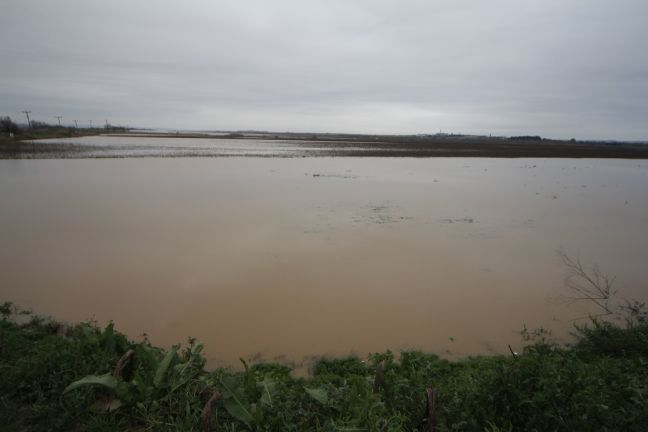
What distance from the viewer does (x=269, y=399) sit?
8.86 ft

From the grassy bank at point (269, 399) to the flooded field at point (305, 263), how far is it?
4.77 ft

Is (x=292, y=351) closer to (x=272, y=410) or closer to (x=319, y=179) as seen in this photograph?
(x=272, y=410)

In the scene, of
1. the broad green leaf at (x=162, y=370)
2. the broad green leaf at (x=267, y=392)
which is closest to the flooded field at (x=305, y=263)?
the broad green leaf at (x=162, y=370)

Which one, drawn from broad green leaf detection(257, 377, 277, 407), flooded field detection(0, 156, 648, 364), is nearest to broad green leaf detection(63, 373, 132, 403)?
broad green leaf detection(257, 377, 277, 407)

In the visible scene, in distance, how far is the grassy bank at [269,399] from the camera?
8.03 ft

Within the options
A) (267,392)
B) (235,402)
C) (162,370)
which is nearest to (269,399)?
(267,392)

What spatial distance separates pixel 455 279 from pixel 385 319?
2.31 metres

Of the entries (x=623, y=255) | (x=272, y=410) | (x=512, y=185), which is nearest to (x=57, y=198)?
(x=272, y=410)

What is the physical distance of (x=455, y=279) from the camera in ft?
22.2

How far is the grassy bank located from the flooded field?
146cm

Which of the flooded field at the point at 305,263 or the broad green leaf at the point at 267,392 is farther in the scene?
the flooded field at the point at 305,263

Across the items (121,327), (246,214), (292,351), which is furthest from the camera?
(246,214)

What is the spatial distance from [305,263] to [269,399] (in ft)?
15.4

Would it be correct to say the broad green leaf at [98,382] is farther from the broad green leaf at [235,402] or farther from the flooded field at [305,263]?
the flooded field at [305,263]
